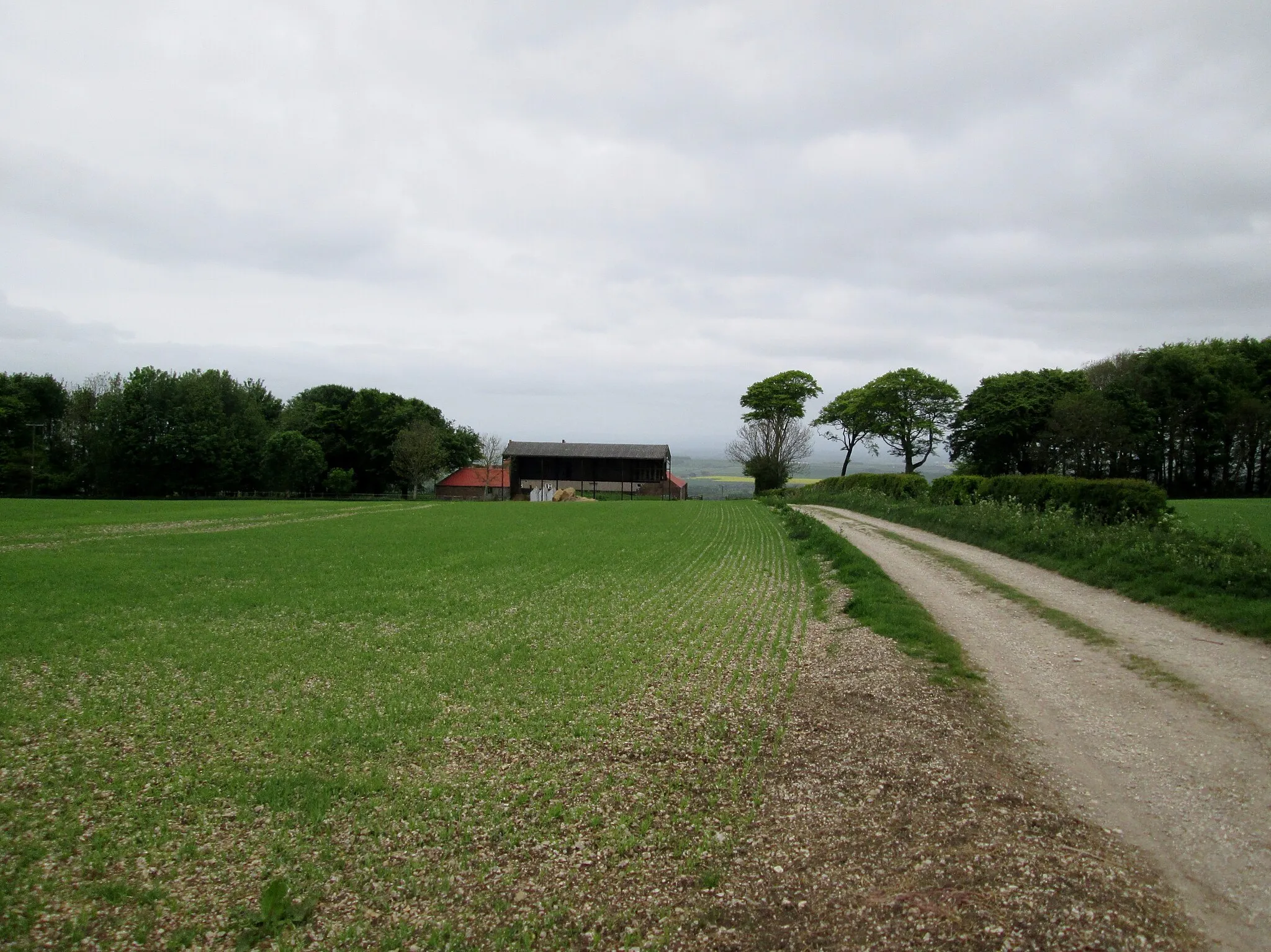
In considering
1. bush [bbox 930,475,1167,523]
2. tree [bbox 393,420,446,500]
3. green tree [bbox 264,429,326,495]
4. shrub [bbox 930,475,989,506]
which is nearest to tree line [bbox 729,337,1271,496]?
shrub [bbox 930,475,989,506]

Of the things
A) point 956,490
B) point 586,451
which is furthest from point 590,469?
point 956,490

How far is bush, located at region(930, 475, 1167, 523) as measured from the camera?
20.1 metres

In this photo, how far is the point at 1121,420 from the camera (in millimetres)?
56250

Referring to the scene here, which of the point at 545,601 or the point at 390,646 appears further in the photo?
the point at 545,601

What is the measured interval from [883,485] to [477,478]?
174 ft

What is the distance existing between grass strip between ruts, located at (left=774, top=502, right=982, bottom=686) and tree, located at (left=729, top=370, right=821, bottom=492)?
64.0 m

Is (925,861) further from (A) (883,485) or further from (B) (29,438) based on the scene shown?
(B) (29,438)

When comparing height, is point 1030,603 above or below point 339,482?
below

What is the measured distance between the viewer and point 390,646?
10.7 meters

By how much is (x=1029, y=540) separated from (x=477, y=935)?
2031 centimetres

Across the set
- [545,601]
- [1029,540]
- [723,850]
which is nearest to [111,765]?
[723,850]

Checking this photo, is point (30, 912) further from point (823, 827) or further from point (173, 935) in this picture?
point (823, 827)

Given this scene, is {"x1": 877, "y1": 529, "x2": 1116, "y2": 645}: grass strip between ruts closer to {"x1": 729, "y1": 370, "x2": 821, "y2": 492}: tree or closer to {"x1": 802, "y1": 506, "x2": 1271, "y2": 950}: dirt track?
{"x1": 802, "y1": 506, "x2": 1271, "y2": 950}: dirt track

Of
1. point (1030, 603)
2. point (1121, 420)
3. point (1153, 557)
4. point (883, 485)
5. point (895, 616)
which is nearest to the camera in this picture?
point (895, 616)
